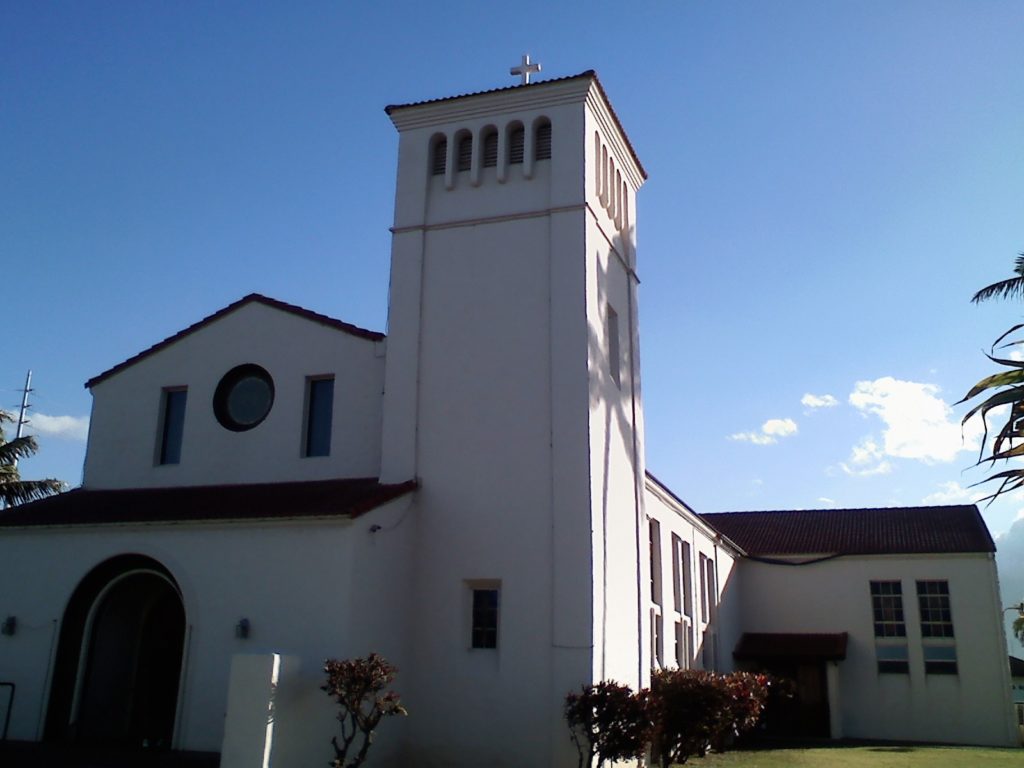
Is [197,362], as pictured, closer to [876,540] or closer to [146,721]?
[146,721]

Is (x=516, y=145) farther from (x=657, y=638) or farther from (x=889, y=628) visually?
(x=889, y=628)

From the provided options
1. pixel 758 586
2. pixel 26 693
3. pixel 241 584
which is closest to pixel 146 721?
pixel 26 693

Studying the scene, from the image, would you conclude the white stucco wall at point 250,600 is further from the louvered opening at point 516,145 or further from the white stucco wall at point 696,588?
the louvered opening at point 516,145

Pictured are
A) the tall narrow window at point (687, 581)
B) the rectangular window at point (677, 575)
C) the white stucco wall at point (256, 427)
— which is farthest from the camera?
the tall narrow window at point (687, 581)

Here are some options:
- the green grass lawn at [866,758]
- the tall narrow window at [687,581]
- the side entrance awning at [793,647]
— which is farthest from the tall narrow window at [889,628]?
the tall narrow window at [687,581]

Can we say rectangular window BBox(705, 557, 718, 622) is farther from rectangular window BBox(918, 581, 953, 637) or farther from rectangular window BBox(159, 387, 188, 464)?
rectangular window BBox(159, 387, 188, 464)

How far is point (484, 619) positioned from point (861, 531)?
939 inches

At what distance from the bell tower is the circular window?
3279 mm

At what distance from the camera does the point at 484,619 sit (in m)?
17.5

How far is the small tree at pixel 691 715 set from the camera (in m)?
17.8

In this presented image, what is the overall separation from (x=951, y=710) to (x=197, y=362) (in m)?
26.7

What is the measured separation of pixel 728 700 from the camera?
1791cm

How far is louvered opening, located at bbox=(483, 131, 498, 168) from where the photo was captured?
65.8 ft

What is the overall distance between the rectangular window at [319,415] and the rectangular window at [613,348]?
19.5 ft
